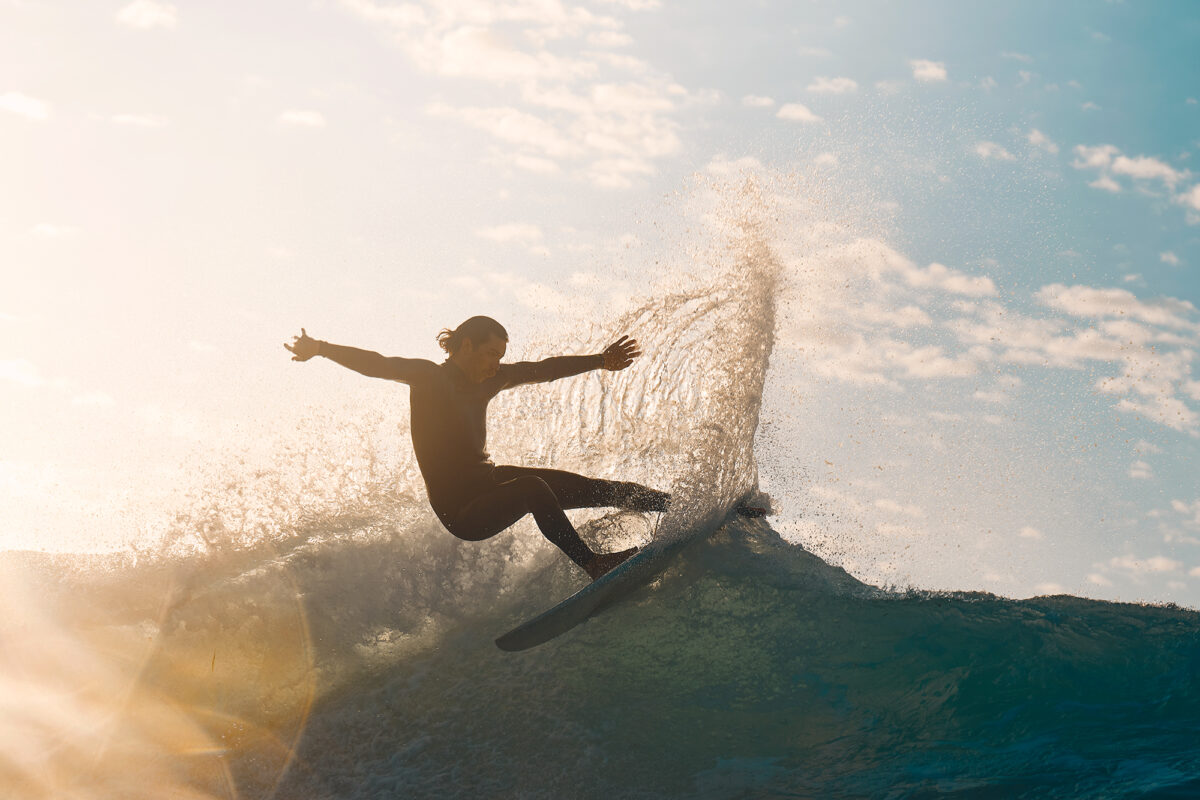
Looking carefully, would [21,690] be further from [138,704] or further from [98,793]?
[98,793]

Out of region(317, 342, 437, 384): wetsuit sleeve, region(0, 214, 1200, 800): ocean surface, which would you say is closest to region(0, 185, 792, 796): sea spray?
region(0, 214, 1200, 800): ocean surface

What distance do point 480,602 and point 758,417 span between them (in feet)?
8.27

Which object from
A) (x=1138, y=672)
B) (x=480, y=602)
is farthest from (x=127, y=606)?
(x=1138, y=672)

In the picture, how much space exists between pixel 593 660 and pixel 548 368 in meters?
1.88

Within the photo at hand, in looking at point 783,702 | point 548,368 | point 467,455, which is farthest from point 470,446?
point 783,702

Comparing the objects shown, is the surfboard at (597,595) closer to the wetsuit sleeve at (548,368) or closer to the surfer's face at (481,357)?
the wetsuit sleeve at (548,368)

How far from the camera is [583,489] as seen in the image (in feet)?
19.4

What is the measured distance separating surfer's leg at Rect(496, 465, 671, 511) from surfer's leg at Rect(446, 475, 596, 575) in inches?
8.6

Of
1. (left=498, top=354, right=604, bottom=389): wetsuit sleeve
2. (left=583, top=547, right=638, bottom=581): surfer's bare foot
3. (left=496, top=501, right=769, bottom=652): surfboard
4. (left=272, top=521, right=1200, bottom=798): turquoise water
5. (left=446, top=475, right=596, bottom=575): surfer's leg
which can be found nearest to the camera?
(left=272, top=521, right=1200, bottom=798): turquoise water

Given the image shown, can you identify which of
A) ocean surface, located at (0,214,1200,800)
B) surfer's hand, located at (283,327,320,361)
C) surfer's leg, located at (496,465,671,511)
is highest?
surfer's hand, located at (283,327,320,361)

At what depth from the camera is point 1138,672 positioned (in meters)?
5.52

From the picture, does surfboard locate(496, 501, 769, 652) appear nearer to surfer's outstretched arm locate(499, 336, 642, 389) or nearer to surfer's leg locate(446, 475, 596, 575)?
surfer's leg locate(446, 475, 596, 575)

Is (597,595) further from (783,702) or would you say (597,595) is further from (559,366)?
(559,366)

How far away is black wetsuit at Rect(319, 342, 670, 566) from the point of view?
5441 mm
